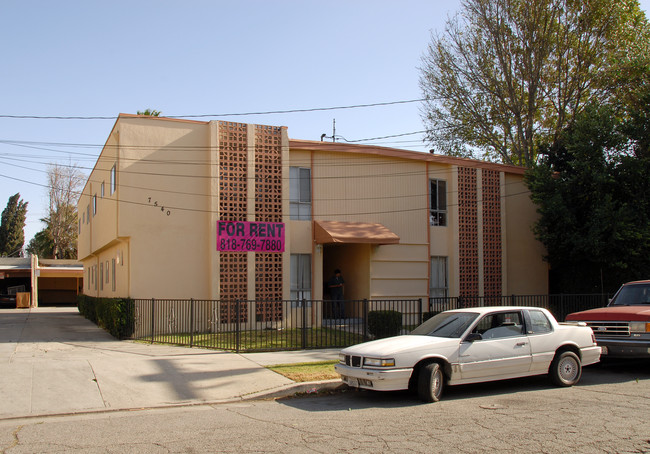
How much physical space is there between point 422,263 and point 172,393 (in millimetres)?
13249

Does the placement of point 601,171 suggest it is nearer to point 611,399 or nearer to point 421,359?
point 611,399

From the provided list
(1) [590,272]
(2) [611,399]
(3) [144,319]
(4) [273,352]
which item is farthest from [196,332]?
(1) [590,272]

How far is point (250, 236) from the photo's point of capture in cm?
1834

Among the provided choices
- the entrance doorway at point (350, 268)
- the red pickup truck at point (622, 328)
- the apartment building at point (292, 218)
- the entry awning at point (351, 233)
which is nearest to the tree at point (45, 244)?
the apartment building at point (292, 218)

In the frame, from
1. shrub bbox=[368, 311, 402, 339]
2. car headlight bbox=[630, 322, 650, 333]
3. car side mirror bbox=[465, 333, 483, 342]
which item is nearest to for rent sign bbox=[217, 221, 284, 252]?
shrub bbox=[368, 311, 402, 339]

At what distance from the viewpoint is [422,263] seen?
21.2m

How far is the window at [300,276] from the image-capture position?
19.2 metres

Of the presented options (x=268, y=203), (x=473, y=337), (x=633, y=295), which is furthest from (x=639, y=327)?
(x=268, y=203)

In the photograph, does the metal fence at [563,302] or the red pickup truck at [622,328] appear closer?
the red pickup truck at [622,328]

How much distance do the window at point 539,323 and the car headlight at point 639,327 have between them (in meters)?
2.32

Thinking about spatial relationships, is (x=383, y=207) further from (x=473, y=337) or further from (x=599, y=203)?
(x=473, y=337)

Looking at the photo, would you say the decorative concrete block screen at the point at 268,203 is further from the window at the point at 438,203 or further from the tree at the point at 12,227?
the tree at the point at 12,227

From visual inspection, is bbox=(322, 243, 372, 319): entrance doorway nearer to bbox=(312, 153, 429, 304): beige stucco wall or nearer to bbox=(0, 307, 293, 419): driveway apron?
bbox=(312, 153, 429, 304): beige stucco wall

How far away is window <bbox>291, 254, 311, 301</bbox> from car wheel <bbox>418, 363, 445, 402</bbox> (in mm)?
10658
